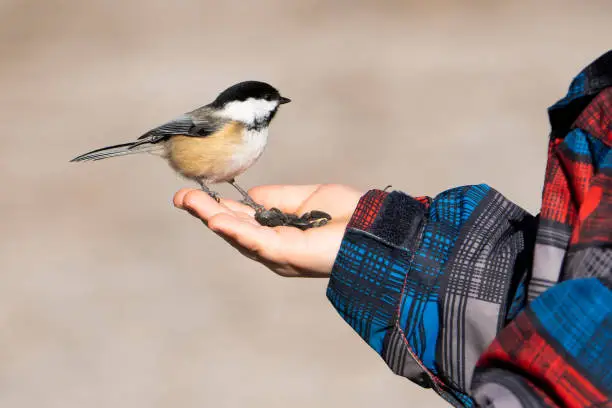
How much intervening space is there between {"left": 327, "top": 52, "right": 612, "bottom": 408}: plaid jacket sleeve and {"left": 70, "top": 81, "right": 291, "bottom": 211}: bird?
0.89 meters

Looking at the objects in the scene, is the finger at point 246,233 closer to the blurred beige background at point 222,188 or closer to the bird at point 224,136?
the bird at point 224,136

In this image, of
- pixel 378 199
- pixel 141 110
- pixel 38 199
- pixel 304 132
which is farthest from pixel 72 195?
pixel 378 199

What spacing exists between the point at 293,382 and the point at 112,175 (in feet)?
5.94

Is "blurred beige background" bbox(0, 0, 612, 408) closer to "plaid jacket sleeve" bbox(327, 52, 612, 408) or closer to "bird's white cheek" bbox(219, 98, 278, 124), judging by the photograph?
"bird's white cheek" bbox(219, 98, 278, 124)

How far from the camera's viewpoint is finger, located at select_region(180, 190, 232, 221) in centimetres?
214

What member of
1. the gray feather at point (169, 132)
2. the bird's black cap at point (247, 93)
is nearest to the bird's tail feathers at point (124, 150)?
the gray feather at point (169, 132)

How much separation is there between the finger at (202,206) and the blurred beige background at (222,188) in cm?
130

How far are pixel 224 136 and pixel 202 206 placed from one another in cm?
44

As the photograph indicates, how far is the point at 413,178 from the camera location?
4.29 metres

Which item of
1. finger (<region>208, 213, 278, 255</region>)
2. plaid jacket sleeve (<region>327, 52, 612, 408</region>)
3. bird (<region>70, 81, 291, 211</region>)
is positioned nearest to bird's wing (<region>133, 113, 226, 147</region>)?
bird (<region>70, 81, 291, 211</region>)

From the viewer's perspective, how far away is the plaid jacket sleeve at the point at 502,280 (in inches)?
42.3

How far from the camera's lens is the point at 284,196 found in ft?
7.97

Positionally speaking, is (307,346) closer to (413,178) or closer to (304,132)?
(413,178)

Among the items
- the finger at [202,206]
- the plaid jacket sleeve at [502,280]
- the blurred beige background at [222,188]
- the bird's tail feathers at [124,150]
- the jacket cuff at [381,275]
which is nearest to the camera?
the plaid jacket sleeve at [502,280]
